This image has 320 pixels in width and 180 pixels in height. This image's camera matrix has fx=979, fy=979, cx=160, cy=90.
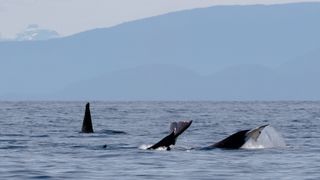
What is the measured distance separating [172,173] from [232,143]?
8.55 metres

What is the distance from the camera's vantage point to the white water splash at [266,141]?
107 ft

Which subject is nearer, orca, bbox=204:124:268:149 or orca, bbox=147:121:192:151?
orca, bbox=147:121:192:151

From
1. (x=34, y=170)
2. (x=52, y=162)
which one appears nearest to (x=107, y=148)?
(x=52, y=162)

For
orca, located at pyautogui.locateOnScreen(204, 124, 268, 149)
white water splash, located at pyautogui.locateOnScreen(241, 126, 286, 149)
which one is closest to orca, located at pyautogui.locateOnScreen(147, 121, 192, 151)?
orca, located at pyautogui.locateOnScreen(204, 124, 268, 149)

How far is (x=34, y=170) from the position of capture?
82.2 ft

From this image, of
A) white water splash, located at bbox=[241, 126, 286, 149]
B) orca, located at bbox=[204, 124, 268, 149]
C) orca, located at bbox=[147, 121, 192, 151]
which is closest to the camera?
orca, located at bbox=[147, 121, 192, 151]

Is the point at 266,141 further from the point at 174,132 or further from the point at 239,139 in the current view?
the point at 174,132

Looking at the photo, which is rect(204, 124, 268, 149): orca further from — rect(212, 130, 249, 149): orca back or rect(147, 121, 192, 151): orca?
rect(147, 121, 192, 151): orca

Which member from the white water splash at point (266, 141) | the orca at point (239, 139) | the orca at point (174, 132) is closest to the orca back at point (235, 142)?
the orca at point (239, 139)

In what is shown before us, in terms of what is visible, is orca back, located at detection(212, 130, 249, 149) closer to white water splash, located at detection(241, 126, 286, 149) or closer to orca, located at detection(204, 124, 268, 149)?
orca, located at detection(204, 124, 268, 149)

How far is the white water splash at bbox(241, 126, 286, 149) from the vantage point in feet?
107

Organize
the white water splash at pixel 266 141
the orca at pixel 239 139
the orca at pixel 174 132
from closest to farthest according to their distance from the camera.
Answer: the orca at pixel 174 132
the orca at pixel 239 139
the white water splash at pixel 266 141

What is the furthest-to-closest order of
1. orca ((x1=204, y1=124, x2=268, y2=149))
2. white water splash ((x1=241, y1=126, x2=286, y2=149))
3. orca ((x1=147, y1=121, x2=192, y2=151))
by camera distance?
white water splash ((x1=241, y1=126, x2=286, y2=149)) < orca ((x1=204, y1=124, x2=268, y2=149)) < orca ((x1=147, y1=121, x2=192, y2=151))

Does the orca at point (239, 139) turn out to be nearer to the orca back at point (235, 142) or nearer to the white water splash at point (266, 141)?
the orca back at point (235, 142)
